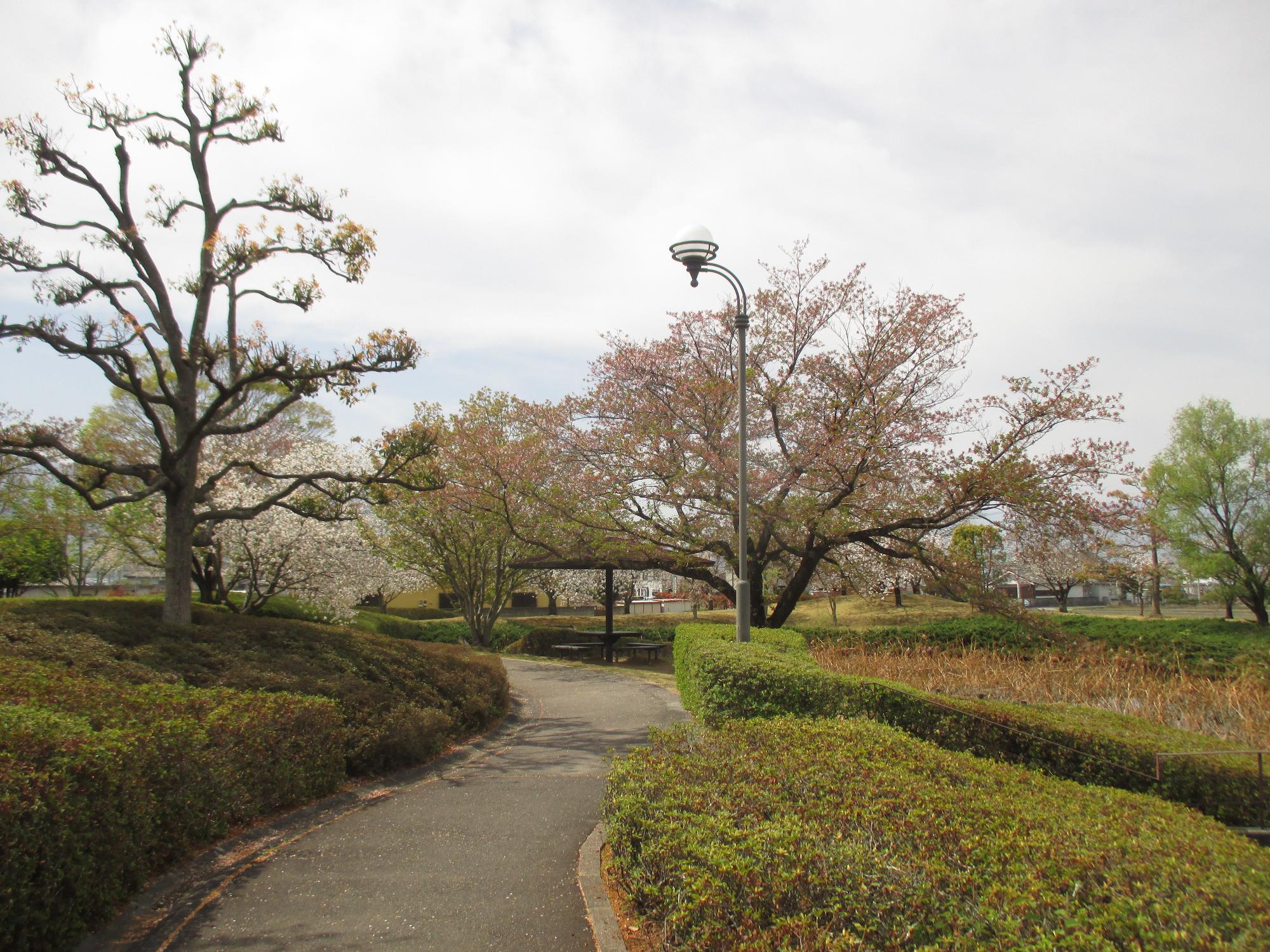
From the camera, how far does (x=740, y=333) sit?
9820mm

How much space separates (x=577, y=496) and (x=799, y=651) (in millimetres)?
8587

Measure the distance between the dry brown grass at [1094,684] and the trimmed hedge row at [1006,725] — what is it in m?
1.90

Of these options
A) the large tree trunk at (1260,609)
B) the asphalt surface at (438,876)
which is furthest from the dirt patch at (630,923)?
the large tree trunk at (1260,609)

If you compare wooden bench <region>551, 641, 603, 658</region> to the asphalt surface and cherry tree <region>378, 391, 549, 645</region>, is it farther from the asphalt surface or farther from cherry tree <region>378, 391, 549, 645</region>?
the asphalt surface

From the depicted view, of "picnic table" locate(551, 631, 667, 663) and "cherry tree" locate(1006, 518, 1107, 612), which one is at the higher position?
"cherry tree" locate(1006, 518, 1107, 612)

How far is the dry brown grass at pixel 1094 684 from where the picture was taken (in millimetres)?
8289

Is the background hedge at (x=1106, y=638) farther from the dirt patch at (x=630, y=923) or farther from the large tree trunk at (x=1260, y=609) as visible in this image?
the dirt patch at (x=630, y=923)

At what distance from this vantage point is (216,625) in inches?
393

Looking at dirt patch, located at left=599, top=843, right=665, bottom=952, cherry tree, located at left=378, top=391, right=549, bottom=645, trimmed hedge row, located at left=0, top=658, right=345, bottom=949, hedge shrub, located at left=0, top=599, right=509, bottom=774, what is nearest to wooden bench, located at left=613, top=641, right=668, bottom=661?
cherry tree, located at left=378, top=391, right=549, bottom=645

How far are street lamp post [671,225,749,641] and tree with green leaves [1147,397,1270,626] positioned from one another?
22.8m

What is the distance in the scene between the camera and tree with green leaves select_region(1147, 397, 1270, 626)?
86.7 feet

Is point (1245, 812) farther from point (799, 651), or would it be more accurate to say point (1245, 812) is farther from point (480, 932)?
point (799, 651)

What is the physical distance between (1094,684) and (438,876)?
8.59 metres

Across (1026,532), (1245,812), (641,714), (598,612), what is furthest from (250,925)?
(598,612)
